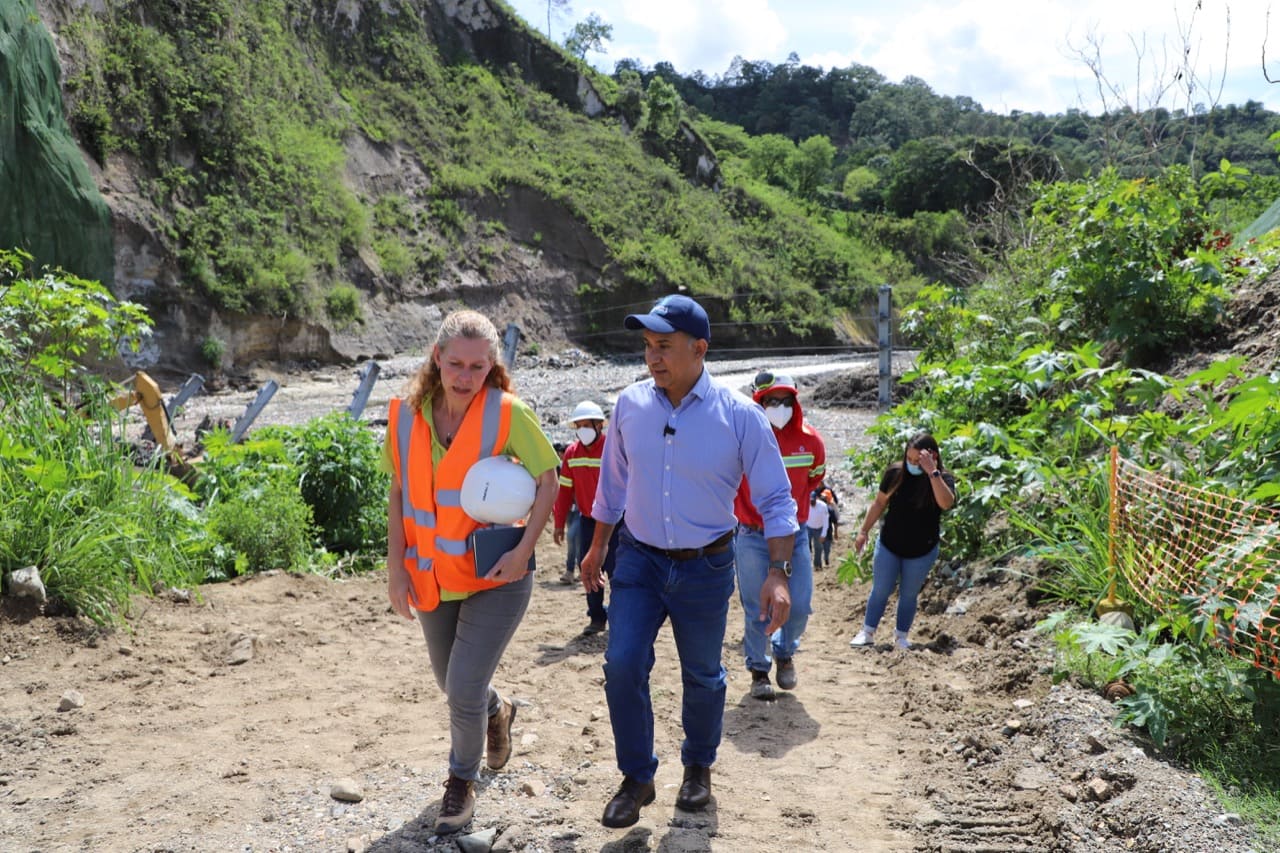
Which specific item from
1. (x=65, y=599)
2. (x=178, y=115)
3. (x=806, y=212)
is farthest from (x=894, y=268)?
(x=65, y=599)

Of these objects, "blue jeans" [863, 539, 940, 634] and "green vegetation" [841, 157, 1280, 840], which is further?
"blue jeans" [863, 539, 940, 634]

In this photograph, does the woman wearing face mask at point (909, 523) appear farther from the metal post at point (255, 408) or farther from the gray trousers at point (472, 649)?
the metal post at point (255, 408)

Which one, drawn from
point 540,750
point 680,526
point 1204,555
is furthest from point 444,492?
point 1204,555

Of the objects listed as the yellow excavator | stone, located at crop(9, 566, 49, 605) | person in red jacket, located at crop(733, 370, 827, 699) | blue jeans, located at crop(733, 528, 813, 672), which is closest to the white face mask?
person in red jacket, located at crop(733, 370, 827, 699)

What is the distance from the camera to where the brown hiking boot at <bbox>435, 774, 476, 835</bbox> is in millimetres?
3562

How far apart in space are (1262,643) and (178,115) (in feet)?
101

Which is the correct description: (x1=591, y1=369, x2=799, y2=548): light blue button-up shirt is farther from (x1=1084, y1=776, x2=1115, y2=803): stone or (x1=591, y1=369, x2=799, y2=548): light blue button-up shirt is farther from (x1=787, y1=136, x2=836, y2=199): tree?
(x1=787, y1=136, x2=836, y2=199): tree

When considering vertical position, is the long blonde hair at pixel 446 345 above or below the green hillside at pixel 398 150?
below

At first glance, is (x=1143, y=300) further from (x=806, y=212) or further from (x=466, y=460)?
(x=806, y=212)

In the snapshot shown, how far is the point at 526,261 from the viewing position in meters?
38.7

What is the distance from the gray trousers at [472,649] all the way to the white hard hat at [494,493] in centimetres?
27

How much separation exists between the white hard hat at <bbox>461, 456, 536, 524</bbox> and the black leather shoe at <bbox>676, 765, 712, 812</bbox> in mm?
1192

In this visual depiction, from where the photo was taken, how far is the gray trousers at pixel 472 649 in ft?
11.6

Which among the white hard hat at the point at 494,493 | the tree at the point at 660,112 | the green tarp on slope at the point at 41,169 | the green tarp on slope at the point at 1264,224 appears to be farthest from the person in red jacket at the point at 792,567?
the tree at the point at 660,112
